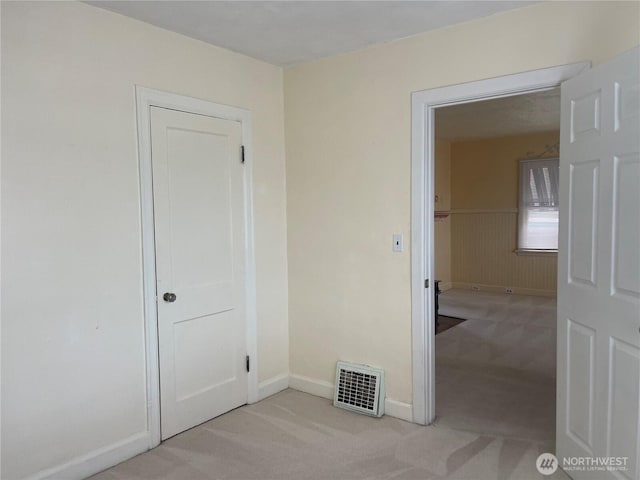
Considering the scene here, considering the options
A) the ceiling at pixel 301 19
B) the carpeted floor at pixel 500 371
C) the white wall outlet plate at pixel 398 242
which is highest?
the ceiling at pixel 301 19

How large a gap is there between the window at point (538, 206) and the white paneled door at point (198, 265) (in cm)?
572

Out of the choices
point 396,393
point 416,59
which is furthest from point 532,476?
point 416,59

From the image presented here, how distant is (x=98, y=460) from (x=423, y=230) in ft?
7.50

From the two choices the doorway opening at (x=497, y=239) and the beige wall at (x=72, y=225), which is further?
the doorway opening at (x=497, y=239)

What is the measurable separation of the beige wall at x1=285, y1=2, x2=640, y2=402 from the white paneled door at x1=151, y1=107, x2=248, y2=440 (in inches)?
20.5

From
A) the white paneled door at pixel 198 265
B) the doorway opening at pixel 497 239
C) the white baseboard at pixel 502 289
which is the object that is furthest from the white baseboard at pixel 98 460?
the white baseboard at pixel 502 289

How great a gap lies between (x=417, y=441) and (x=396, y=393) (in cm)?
40

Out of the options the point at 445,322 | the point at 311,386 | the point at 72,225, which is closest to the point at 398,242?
the point at 311,386

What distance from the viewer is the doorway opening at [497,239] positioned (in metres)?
4.53

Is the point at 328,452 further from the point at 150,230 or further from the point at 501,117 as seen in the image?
the point at 501,117

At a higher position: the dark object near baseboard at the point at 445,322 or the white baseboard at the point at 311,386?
the white baseboard at the point at 311,386

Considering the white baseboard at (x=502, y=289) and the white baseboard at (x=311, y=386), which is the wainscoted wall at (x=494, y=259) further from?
the white baseboard at (x=311, y=386)

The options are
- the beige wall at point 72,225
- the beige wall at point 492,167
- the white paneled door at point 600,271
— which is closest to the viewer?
the white paneled door at point 600,271

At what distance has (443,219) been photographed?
8164mm
